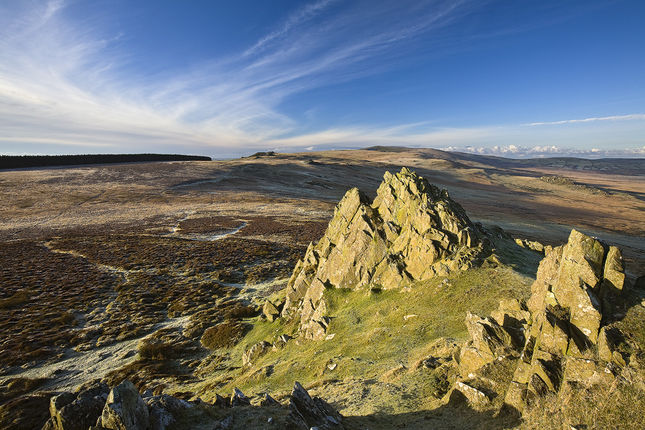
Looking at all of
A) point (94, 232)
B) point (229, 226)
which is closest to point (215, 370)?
point (229, 226)

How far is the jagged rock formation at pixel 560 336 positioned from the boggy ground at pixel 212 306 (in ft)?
3.18

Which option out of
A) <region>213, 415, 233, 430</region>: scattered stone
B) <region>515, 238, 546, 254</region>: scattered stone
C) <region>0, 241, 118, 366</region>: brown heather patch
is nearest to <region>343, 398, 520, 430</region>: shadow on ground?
<region>213, 415, 233, 430</region>: scattered stone

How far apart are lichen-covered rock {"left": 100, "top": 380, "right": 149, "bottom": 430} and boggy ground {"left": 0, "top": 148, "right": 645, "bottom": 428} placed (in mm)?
6816

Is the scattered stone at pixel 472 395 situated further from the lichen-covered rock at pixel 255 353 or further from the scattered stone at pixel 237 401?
the lichen-covered rock at pixel 255 353

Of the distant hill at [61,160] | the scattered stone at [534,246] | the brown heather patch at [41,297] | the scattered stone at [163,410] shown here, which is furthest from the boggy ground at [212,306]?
the distant hill at [61,160]

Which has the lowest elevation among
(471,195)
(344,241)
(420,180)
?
(471,195)

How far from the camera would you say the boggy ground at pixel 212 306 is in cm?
1508

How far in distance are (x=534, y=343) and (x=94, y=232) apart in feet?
271

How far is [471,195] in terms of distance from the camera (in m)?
143

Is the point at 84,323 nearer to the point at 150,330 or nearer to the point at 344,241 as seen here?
the point at 150,330

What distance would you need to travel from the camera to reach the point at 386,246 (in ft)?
80.6

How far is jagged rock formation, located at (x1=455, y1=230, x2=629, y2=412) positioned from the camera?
30.5 feet

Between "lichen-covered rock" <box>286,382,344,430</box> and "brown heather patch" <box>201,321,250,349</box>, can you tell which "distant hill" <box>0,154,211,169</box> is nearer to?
"brown heather patch" <box>201,321,250,349</box>

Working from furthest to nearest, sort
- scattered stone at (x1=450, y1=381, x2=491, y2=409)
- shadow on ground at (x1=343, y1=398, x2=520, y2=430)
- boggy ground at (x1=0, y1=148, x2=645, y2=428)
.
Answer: boggy ground at (x1=0, y1=148, x2=645, y2=428), scattered stone at (x1=450, y1=381, x2=491, y2=409), shadow on ground at (x1=343, y1=398, x2=520, y2=430)
